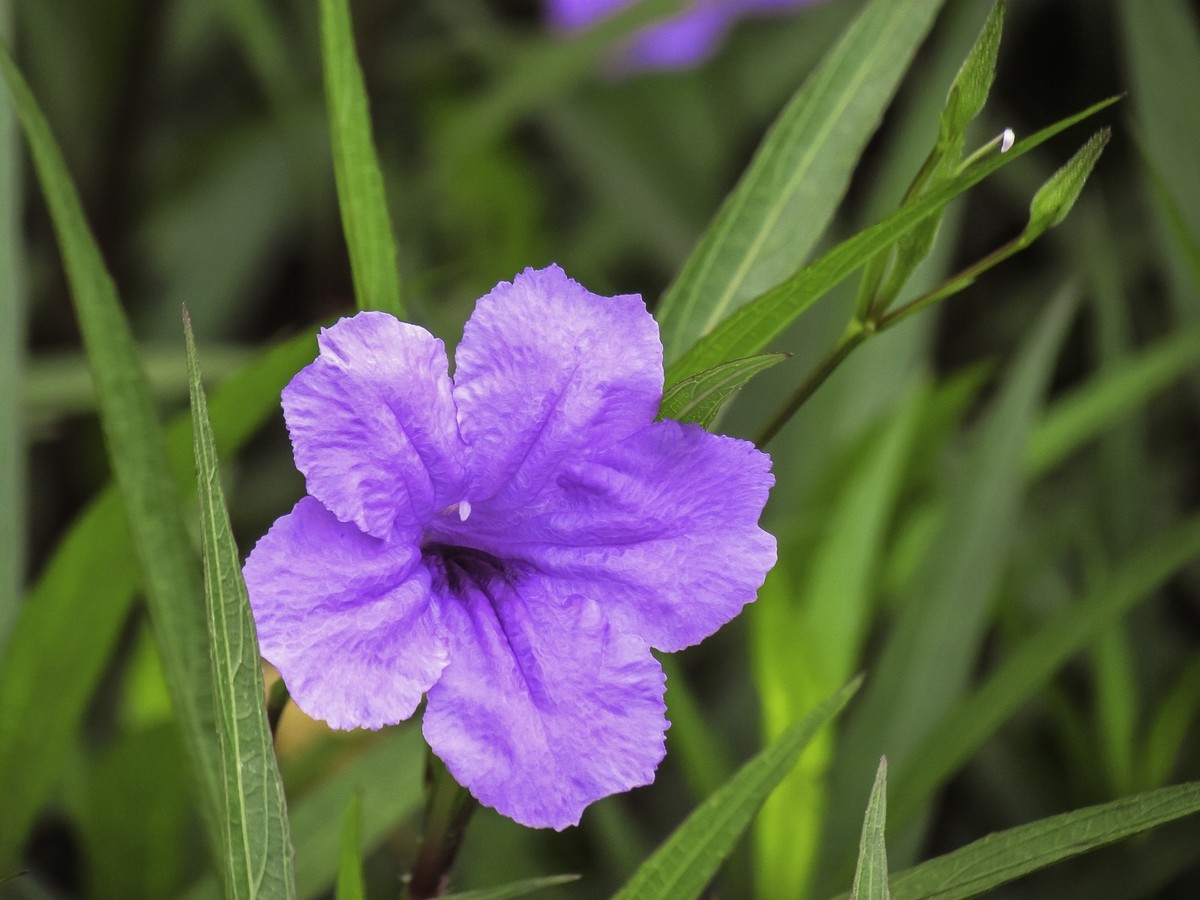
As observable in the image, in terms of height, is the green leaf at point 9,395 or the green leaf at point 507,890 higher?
the green leaf at point 9,395

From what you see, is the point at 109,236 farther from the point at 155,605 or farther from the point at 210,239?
the point at 155,605

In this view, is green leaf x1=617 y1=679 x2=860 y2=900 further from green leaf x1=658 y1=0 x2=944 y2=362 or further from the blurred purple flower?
the blurred purple flower

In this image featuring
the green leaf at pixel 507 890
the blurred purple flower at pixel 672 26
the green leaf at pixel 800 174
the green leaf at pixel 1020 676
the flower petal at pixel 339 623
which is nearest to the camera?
the flower petal at pixel 339 623

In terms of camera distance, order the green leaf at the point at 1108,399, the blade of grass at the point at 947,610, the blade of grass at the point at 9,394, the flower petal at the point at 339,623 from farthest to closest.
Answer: the green leaf at the point at 1108,399 → the blade of grass at the point at 947,610 → the blade of grass at the point at 9,394 → the flower petal at the point at 339,623

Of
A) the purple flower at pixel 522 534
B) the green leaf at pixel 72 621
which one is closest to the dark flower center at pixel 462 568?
the purple flower at pixel 522 534

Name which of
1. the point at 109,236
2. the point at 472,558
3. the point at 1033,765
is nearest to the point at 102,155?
the point at 109,236

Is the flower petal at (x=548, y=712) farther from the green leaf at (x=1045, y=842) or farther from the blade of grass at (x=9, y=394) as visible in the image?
the blade of grass at (x=9, y=394)
